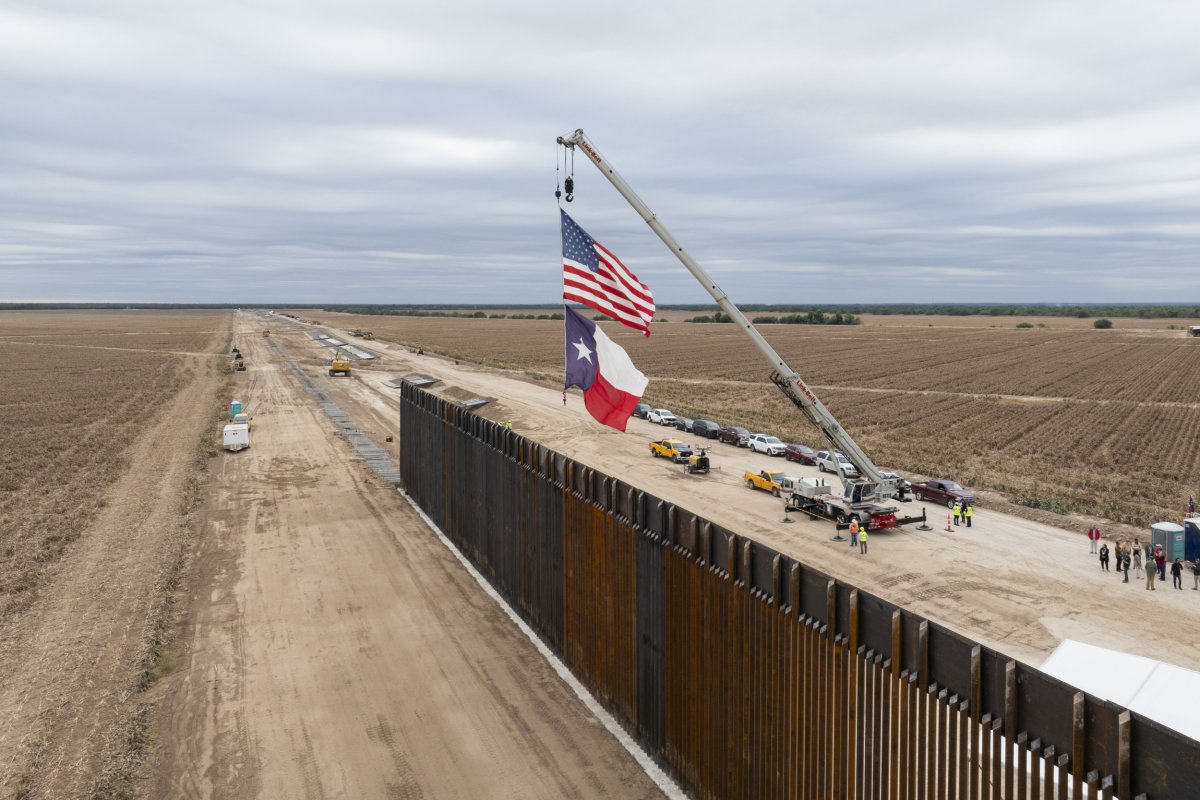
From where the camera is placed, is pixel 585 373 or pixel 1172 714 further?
pixel 585 373

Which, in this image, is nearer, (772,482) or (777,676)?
(777,676)

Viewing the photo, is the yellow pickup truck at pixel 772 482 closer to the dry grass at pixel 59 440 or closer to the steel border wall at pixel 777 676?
the steel border wall at pixel 777 676

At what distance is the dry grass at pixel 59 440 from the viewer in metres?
24.8

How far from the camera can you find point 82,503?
30406 millimetres

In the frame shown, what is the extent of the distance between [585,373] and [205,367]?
96227 mm

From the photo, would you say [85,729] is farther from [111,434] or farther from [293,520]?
[111,434]

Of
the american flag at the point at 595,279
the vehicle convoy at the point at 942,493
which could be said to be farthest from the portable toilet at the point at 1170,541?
the american flag at the point at 595,279

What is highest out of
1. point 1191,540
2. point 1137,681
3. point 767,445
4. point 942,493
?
point 1137,681

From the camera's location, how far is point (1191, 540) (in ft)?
81.7

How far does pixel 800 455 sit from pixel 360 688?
31.9 metres

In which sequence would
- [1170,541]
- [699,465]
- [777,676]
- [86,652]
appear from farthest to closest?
[699,465] < [1170,541] < [86,652] < [777,676]

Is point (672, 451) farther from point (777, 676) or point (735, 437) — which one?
point (777, 676)

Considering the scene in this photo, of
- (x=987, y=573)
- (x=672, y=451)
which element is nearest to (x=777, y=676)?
(x=987, y=573)

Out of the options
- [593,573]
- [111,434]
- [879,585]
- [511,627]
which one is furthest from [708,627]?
[111,434]
